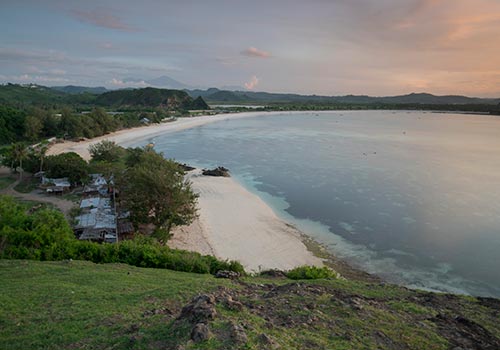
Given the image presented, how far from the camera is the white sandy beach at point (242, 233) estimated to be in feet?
69.4

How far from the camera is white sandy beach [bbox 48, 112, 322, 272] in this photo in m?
21.1

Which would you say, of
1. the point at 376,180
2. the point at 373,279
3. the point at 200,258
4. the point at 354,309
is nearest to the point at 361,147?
the point at 376,180

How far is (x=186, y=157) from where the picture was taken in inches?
2295

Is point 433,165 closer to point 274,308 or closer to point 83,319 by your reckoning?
point 274,308

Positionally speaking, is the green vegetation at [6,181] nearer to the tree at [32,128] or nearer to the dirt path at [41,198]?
the dirt path at [41,198]

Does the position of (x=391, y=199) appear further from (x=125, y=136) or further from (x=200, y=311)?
(x=125, y=136)

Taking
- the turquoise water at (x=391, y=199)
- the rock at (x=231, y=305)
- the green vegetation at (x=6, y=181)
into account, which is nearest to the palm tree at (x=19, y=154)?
the green vegetation at (x=6, y=181)

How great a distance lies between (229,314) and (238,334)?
1162 millimetres

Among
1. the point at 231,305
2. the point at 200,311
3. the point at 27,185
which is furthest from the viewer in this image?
the point at 27,185

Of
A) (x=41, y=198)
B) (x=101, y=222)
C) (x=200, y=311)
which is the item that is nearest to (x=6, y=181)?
(x=41, y=198)

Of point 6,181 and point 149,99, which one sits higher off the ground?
point 149,99

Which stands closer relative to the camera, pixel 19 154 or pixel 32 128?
pixel 19 154

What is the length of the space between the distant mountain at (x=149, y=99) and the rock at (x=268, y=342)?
173899mm

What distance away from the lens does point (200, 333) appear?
6.89m
